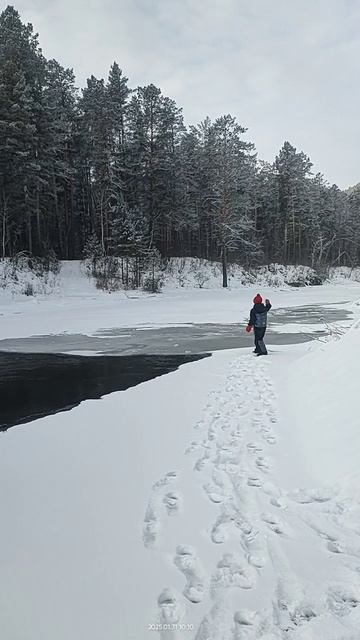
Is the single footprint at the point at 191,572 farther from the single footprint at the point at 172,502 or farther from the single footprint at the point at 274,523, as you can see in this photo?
the single footprint at the point at 274,523

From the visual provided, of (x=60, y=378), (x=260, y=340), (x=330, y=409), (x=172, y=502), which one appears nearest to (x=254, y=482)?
(x=172, y=502)

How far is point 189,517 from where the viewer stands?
3.67 meters

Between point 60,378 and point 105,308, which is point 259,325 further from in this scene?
point 105,308

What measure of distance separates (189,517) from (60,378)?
6.30 metres

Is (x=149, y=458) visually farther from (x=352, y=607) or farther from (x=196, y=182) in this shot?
(x=196, y=182)

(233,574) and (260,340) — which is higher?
(260,340)

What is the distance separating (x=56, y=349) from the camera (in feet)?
42.6

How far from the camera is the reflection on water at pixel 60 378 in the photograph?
719 cm

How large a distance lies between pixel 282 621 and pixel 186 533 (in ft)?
3.71

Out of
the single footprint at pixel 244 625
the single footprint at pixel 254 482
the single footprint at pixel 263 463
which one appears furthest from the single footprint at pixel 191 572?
the single footprint at pixel 263 463

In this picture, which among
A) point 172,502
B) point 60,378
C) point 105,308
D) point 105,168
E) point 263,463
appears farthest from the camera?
point 105,168

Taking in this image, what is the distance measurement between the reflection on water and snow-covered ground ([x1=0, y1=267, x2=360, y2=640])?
705 mm

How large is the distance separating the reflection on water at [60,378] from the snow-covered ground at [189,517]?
2.31 feet

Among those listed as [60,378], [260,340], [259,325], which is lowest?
[60,378]
